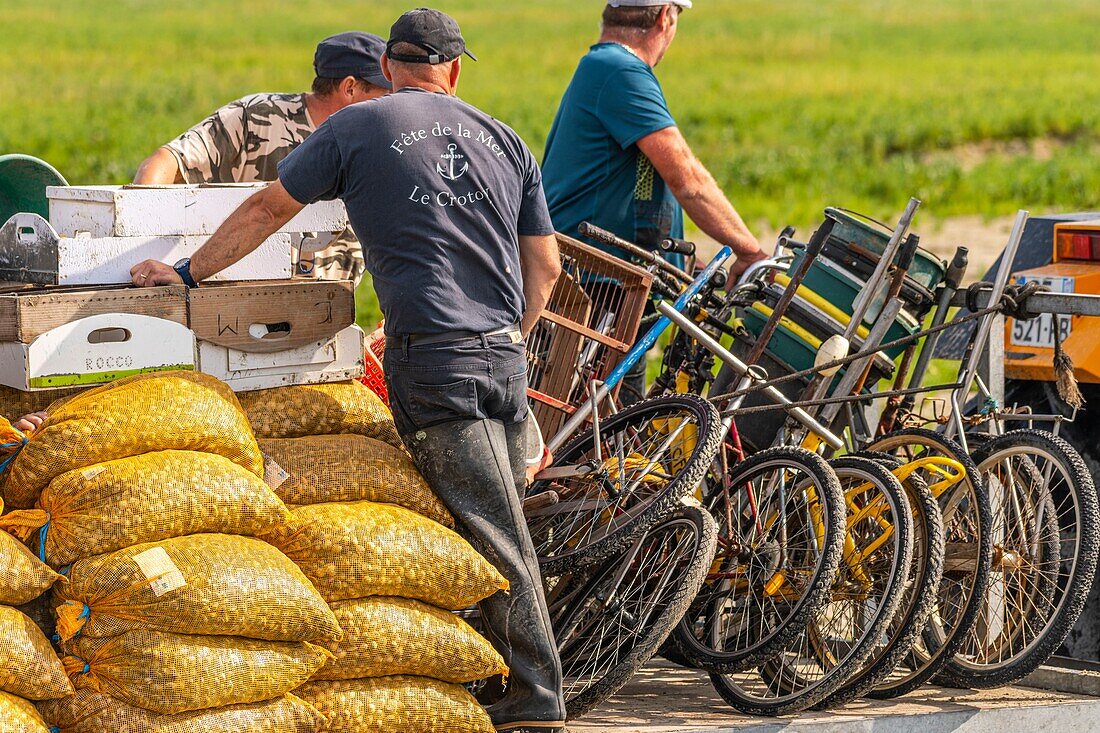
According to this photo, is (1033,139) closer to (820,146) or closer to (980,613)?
(820,146)

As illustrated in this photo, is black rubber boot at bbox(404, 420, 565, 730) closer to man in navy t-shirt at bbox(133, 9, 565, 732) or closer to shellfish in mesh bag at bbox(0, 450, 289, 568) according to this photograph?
man in navy t-shirt at bbox(133, 9, 565, 732)

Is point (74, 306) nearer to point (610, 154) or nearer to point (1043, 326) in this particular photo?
point (610, 154)

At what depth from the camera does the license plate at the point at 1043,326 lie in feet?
18.4

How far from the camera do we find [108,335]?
14.1 ft

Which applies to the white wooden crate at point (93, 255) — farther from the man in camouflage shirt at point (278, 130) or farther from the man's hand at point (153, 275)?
the man in camouflage shirt at point (278, 130)

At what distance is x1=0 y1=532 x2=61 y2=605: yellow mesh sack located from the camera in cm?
354

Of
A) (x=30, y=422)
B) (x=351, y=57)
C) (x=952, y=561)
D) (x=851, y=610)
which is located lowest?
(x=851, y=610)

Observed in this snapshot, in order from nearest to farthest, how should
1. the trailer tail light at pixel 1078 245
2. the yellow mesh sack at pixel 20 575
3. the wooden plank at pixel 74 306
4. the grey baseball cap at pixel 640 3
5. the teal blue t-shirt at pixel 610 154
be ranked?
the yellow mesh sack at pixel 20 575 → the wooden plank at pixel 74 306 → the trailer tail light at pixel 1078 245 → the teal blue t-shirt at pixel 610 154 → the grey baseball cap at pixel 640 3

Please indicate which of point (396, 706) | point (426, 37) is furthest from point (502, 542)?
point (426, 37)

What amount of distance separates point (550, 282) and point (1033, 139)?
31.0 m

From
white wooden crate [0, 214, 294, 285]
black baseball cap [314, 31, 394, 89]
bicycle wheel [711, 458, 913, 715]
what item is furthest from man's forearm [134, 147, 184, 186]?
bicycle wheel [711, 458, 913, 715]

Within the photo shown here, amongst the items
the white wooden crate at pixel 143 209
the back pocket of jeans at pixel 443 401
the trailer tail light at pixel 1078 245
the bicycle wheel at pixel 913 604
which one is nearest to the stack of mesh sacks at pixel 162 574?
the back pocket of jeans at pixel 443 401

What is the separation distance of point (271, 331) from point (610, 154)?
2235 millimetres

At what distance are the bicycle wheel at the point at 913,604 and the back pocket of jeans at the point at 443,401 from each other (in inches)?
59.7
